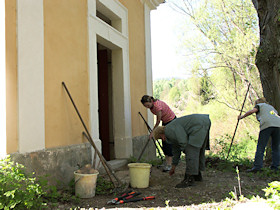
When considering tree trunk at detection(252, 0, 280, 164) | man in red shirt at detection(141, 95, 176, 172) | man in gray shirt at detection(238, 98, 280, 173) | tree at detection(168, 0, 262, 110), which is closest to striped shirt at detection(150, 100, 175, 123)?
man in red shirt at detection(141, 95, 176, 172)

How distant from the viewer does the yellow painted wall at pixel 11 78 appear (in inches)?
142

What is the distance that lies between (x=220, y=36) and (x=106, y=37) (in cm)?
1005

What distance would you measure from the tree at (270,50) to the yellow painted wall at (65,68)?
14.1ft

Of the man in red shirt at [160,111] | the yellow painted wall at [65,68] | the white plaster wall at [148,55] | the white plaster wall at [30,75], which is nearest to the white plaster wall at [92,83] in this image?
the yellow painted wall at [65,68]

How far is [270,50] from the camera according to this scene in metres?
6.82

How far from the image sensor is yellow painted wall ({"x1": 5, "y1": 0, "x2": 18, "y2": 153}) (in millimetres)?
3598

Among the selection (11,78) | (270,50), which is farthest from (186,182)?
(270,50)

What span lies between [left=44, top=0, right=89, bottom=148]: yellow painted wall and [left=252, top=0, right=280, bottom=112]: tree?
4.28 metres

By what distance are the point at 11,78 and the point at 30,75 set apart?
1.10 ft

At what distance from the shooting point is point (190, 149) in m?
4.83

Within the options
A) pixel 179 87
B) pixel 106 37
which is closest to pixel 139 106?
pixel 106 37

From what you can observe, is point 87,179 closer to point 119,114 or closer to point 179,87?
point 119,114

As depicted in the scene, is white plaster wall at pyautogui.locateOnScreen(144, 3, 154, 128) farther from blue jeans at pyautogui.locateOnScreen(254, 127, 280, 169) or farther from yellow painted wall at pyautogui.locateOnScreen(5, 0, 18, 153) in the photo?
yellow painted wall at pyautogui.locateOnScreen(5, 0, 18, 153)

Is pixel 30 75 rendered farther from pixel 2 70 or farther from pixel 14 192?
pixel 14 192
